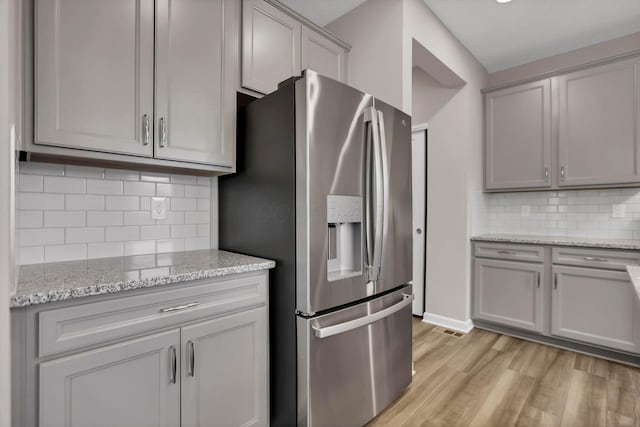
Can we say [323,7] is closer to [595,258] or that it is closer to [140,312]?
[140,312]

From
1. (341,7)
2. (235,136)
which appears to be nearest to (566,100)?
(341,7)

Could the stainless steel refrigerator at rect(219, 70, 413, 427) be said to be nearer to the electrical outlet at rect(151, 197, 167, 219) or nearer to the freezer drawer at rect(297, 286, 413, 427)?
the freezer drawer at rect(297, 286, 413, 427)

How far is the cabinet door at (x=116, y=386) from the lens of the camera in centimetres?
101

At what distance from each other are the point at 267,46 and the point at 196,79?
0.55 metres

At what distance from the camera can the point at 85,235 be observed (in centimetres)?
158

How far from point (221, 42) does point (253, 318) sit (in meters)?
1.47

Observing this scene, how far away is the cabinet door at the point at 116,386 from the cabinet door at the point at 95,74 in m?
0.85

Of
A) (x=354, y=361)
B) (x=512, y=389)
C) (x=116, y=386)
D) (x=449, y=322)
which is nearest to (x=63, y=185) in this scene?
(x=116, y=386)

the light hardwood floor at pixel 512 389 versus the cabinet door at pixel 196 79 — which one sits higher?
the cabinet door at pixel 196 79

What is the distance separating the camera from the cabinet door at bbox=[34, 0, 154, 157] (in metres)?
1.23

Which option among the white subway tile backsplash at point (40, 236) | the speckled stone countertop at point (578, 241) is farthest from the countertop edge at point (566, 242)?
the white subway tile backsplash at point (40, 236)

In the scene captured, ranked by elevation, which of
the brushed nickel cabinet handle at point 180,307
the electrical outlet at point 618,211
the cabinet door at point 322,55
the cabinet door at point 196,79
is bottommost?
the brushed nickel cabinet handle at point 180,307

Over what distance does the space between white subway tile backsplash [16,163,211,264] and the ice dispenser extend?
893 mm

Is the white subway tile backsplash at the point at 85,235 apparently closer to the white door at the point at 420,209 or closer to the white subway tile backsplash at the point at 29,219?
the white subway tile backsplash at the point at 29,219
